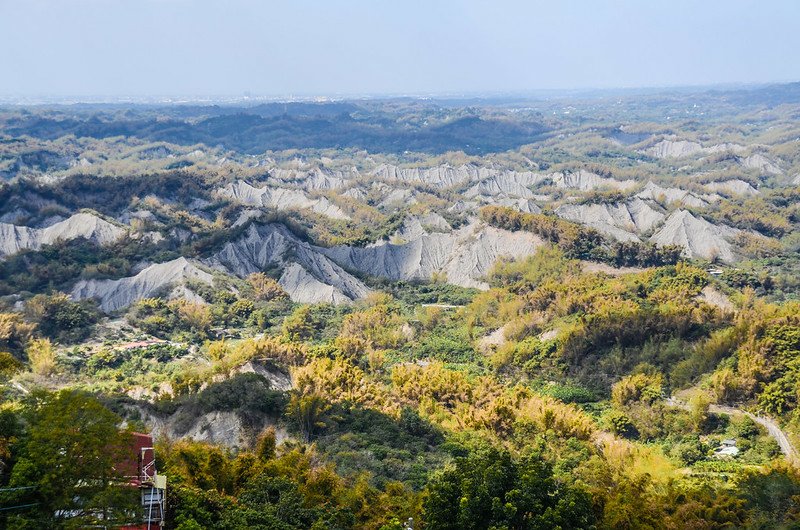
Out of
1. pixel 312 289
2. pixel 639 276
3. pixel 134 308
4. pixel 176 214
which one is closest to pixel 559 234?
pixel 639 276

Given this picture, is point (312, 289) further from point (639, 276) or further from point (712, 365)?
point (712, 365)

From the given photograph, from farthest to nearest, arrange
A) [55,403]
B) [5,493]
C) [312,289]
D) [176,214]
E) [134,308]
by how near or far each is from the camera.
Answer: [176,214] < [312,289] < [134,308] < [55,403] < [5,493]

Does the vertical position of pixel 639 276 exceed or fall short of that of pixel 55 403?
it falls short

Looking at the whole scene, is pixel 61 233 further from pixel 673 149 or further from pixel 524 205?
pixel 673 149

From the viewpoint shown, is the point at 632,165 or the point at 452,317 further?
the point at 632,165

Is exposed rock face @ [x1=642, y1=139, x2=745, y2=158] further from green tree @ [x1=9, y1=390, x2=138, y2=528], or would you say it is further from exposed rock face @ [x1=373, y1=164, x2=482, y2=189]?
green tree @ [x1=9, y1=390, x2=138, y2=528]

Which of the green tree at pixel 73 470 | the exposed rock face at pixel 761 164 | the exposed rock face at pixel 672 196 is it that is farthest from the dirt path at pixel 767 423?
the exposed rock face at pixel 761 164

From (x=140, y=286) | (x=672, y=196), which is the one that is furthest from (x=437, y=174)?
(x=140, y=286)
